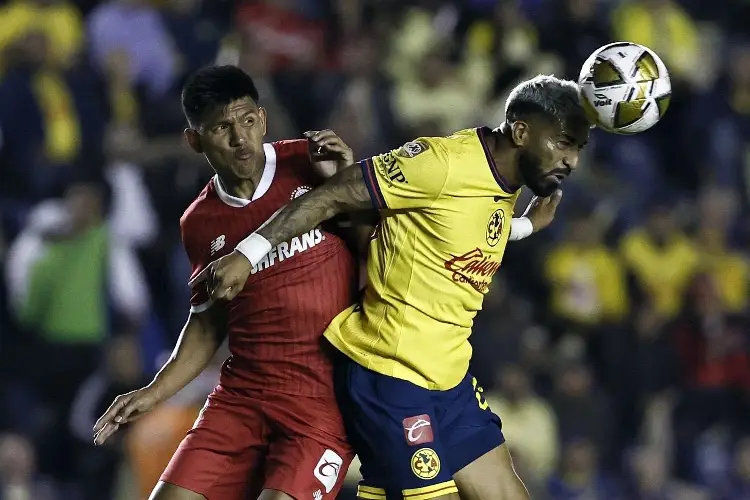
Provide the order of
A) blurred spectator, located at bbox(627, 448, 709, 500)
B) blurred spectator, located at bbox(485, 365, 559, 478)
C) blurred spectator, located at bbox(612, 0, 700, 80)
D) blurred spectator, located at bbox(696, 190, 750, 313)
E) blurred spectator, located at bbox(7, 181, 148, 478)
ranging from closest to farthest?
blurred spectator, located at bbox(7, 181, 148, 478), blurred spectator, located at bbox(485, 365, 559, 478), blurred spectator, located at bbox(627, 448, 709, 500), blurred spectator, located at bbox(696, 190, 750, 313), blurred spectator, located at bbox(612, 0, 700, 80)

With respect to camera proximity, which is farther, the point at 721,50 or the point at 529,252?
the point at 721,50

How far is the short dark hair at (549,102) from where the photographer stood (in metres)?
5.11

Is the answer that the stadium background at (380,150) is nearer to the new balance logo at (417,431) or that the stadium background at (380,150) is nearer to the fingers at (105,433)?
the fingers at (105,433)

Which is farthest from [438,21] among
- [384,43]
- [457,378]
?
[457,378]

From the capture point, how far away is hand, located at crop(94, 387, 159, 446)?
5.39m

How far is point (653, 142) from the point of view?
12.3 metres

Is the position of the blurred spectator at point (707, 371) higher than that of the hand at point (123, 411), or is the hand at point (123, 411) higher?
the hand at point (123, 411)

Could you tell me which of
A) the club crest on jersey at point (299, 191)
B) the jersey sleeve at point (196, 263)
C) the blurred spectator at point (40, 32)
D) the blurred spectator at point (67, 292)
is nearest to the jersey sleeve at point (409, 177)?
the club crest on jersey at point (299, 191)

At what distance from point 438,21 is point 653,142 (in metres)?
2.26

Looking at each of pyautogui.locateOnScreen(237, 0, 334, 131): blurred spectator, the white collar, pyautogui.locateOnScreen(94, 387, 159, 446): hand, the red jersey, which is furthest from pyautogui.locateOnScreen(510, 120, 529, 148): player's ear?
pyautogui.locateOnScreen(237, 0, 334, 131): blurred spectator

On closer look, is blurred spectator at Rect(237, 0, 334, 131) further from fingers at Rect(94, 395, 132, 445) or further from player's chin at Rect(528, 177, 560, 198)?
player's chin at Rect(528, 177, 560, 198)

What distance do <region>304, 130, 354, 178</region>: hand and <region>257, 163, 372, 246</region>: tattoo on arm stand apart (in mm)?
152

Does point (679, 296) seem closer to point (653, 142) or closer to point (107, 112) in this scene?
point (653, 142)

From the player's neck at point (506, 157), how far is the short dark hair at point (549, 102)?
83 millimetres
